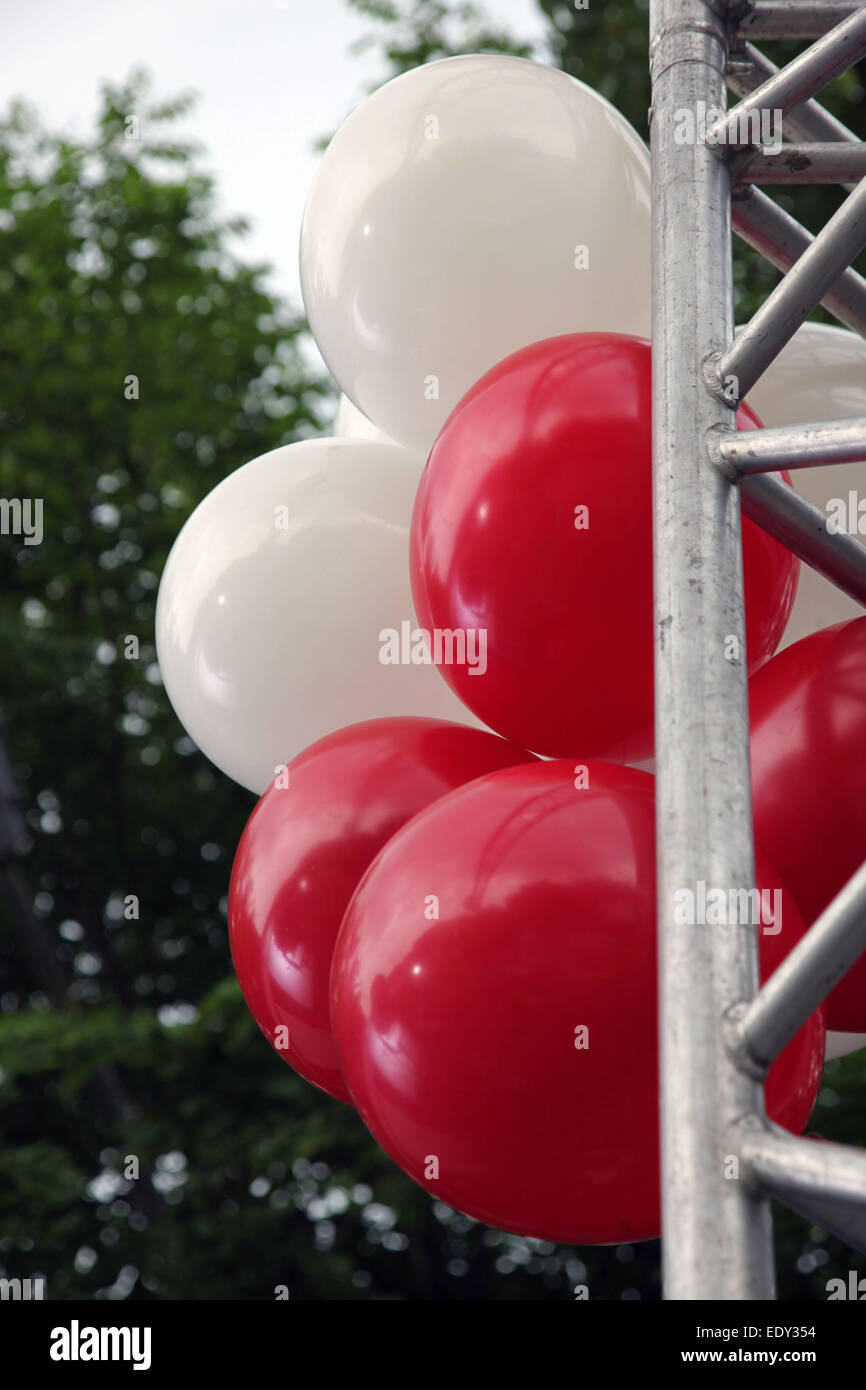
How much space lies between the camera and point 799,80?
1955mm

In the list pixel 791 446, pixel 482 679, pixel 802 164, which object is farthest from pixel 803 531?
pixel 802 164

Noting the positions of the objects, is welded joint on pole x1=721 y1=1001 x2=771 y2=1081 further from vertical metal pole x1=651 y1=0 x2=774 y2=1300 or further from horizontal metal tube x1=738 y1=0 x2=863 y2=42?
horizontal metal tube x1=738 y1=0 x2=863 y2=42

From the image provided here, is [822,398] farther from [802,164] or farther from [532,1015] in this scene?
[532,1015]

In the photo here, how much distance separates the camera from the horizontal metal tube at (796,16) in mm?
2098

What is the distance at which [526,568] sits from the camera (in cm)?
183

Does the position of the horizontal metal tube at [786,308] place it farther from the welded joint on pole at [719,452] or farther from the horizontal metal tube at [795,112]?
the horizontal metal tube at [795,112]

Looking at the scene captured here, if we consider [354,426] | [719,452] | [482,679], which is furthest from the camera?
[354,426]

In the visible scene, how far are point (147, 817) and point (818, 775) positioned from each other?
6387mm

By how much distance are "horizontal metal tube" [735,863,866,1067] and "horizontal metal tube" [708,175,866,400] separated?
0.71 meters

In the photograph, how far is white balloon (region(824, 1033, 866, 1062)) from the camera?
2.19m

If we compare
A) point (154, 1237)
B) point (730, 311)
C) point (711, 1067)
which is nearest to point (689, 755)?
point (711, 1067)

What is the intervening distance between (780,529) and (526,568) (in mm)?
345
